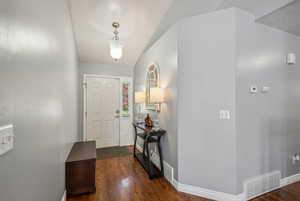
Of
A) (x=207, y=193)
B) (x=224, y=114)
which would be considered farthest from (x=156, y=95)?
(x=207, y=193)

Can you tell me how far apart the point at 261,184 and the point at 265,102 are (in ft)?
3.83

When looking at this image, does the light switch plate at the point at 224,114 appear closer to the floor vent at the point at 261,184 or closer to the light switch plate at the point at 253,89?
the light switch plate at the point at 253,89

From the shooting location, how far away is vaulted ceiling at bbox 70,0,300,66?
183 centimetres

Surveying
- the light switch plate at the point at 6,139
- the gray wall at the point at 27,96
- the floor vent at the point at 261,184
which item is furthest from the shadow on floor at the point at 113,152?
the light switch plate at the point at 6,139

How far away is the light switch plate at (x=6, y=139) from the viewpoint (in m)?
0.55

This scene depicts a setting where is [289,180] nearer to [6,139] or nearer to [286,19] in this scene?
[286,19]

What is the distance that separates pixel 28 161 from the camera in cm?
81

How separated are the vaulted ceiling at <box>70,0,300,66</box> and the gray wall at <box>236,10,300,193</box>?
179 mm

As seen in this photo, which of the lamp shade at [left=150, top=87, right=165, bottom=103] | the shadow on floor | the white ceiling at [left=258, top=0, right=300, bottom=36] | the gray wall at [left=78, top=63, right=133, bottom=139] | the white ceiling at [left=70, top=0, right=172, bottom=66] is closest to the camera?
the white ceiling at [left=258, top=0, right=300, bottom=36]

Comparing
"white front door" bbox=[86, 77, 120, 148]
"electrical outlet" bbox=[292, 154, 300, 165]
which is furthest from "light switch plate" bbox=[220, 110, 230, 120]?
"white front door" bbox=[86, 77, 120, 148]

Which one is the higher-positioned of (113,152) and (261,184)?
(261,184)

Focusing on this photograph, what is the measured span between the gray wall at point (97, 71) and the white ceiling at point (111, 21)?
13.9 inches

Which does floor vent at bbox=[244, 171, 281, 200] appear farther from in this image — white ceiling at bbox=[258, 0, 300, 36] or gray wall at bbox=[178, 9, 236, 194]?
white ceiling at bbox=[258, 0, 300, 36]

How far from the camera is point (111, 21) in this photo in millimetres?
2459
